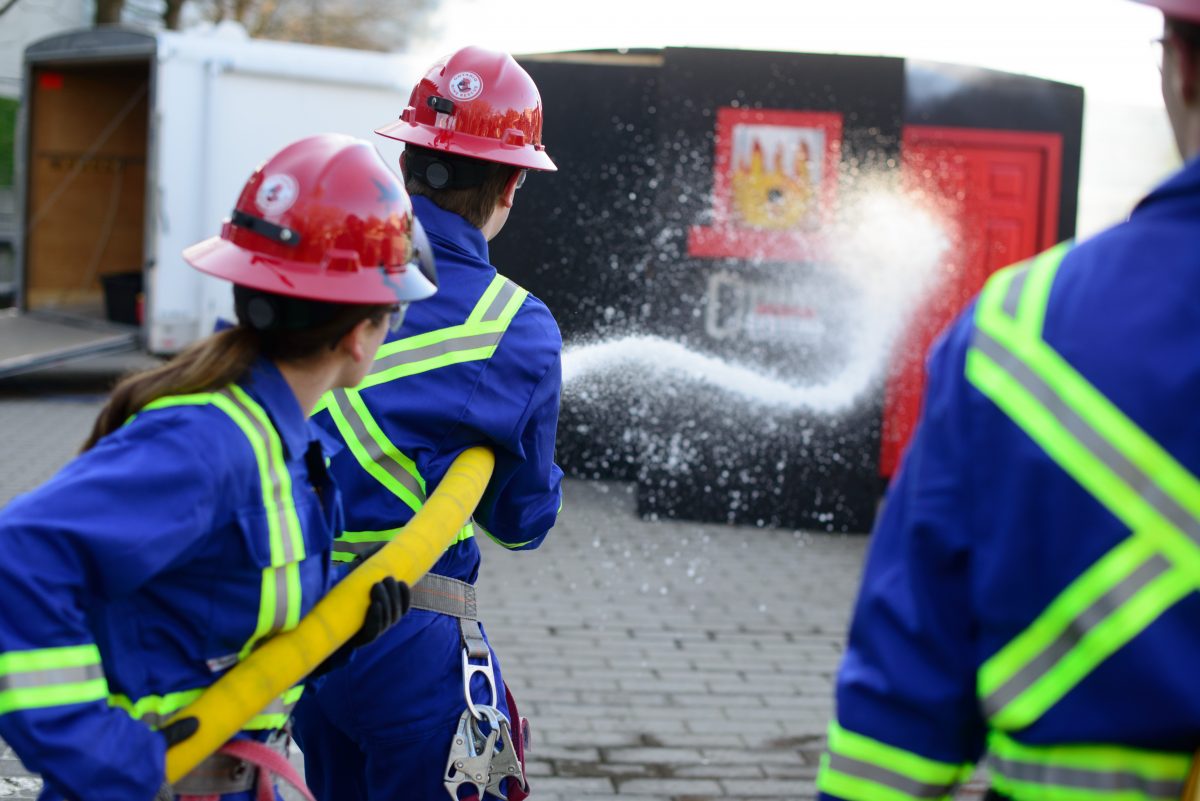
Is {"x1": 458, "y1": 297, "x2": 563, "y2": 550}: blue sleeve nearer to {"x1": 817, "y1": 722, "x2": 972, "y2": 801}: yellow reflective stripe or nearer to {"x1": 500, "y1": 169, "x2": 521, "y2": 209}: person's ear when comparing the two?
{"x1": 500, "y1": 169, "x2": 521, "y2": 209}: person's ear

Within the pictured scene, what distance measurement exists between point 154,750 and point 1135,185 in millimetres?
11645

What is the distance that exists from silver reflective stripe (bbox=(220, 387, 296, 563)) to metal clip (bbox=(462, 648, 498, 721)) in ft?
2.67

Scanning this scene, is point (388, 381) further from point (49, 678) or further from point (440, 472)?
point (49, 678)

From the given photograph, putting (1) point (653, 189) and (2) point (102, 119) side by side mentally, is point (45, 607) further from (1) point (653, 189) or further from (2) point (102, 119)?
(2) point (102, 119)

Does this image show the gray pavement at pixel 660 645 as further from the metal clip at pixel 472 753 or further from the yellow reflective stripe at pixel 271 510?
the yellow reflective stripe at pixel 271 510

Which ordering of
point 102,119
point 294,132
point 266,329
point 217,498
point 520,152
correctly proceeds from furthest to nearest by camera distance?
point 102,119 → point 294,132 → point 520,152 → point 266,329 → point 217,498

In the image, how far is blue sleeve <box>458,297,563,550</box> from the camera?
276 centimetres

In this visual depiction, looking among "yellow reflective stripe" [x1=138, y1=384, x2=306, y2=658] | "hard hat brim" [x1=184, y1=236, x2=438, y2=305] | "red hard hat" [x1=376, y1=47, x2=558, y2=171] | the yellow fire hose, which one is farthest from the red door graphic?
"yellow reflective stripe" [x1=138, y1=384, x2=306, y2=658]

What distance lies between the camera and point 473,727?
9.14ft

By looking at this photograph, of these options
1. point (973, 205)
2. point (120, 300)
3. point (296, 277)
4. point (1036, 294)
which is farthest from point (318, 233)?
point (120, 300)

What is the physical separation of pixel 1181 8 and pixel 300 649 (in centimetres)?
142

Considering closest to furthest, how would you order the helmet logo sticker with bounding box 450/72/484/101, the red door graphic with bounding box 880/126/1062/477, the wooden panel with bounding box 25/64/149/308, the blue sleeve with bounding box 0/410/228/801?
the blue sleeve with bounding box 0/410/228/801 → the helmet logo sticker with bounding box 450/72/484/101 → the red door graphic with bounding box 880/126/1062/477 → the wooden panel with bounding box 25/64/149/308

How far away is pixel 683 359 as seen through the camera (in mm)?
8219

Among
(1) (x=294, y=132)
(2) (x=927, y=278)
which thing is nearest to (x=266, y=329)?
(2) (x=927, y=278)
